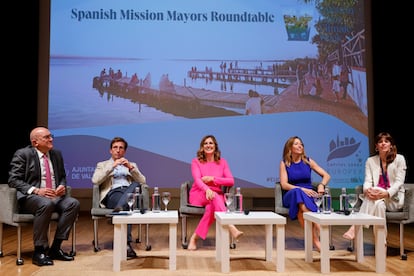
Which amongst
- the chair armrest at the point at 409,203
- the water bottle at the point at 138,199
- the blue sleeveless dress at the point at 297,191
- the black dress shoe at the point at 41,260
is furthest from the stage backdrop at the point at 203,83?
the black dress shoe at the point at 41,260

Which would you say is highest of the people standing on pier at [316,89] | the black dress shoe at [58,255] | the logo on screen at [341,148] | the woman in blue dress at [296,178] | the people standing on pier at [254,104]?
the people standing on pier at [316,89]

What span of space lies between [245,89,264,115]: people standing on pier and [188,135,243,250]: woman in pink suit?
174 centimetres

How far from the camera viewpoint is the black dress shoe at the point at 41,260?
359 cm

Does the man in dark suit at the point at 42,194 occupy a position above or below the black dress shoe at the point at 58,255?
above

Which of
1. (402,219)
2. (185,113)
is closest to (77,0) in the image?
(185,113)

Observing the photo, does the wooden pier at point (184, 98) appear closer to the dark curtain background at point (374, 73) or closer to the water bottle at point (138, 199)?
the dark curtain background at point (374, 73)

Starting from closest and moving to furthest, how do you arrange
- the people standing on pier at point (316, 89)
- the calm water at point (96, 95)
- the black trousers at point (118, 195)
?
1. the black trousers at point (118, 195)
2. the calm water at point (96, 95)
3. the people standing on pier at point (316, 89)

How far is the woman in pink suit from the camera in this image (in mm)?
4383

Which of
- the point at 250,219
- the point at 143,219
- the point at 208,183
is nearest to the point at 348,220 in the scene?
the point at 250,219

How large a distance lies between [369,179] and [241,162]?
2.22 m

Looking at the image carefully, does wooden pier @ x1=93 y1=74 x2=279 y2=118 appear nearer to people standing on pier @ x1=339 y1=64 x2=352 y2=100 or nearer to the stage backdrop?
the stage backdrop

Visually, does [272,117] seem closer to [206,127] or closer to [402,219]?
[206,127]

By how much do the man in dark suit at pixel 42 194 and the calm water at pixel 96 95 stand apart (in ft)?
7.20

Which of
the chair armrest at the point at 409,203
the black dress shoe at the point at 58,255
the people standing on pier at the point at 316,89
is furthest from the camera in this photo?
the people standing on pier at the point at 316,89
